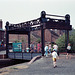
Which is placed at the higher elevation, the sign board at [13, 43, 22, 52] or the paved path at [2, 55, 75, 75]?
the sign board at [13, 43, 22, 52]

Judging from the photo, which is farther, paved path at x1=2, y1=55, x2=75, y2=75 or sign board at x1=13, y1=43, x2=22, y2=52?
sign board at x1=13, y1=43, x2=22, y2=52

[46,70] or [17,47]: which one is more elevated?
[17,47]

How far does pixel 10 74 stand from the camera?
1379 cm

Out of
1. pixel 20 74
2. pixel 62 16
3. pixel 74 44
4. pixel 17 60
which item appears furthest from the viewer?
pixel 74 44

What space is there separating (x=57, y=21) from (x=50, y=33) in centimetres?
4249

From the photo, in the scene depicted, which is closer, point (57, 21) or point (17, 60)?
point (57, 21)

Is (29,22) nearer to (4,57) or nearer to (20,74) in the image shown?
(4,57)

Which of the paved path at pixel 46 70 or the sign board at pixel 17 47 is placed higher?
the sign board at pixel 17 47

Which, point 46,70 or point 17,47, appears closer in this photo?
point 46,70

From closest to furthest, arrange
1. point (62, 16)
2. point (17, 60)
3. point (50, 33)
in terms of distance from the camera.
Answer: point (62, 16) → point (17, 60) → point (50, 33)

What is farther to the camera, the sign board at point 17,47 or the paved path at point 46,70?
the sign board at point 17,47

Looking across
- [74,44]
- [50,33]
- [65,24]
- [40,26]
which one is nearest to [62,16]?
[65,24]

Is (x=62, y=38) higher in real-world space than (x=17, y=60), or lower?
higher

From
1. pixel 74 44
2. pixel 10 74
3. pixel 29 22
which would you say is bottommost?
pixel 10 74
